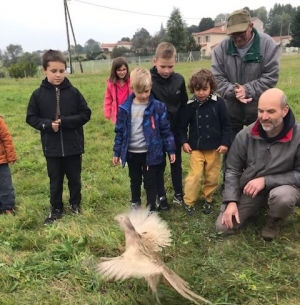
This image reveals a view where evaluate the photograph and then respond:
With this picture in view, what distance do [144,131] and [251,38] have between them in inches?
58.5

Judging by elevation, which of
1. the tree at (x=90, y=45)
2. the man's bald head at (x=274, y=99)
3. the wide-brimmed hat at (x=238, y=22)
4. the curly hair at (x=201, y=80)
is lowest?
the man's bald head at (x=274, y=99)

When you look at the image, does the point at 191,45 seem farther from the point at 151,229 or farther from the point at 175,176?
the point at 151,229

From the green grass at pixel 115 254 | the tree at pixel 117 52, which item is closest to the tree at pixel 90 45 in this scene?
the tree at pixel 117 52

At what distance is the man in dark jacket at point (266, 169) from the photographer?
3.28 metres

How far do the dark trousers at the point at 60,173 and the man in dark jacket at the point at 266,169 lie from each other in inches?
63.8

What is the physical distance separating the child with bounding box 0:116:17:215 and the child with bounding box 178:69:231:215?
1940 mm

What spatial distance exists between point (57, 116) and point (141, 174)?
1.08 meters

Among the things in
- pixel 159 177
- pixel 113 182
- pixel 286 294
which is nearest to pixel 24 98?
pixel 113 182

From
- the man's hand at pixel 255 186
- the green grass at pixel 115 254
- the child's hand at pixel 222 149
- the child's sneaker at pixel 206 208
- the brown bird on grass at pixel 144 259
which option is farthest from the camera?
the child's sneaker at pixel 206 208

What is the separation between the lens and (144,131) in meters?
3.78

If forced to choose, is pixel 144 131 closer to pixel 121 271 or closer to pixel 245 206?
pixel 245 206

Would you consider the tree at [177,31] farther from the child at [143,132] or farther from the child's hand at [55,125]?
the child's hand at [55,125]

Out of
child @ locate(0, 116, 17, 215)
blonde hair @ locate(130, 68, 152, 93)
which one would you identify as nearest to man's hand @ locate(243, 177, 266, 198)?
blonde hair @ locate(130, 68, 152, 93)

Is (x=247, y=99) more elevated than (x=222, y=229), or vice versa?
(x=247, y=99)
